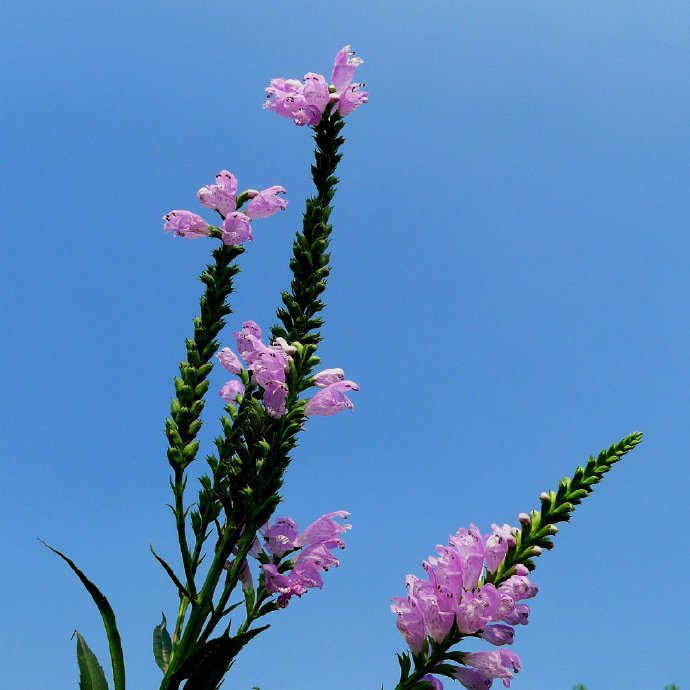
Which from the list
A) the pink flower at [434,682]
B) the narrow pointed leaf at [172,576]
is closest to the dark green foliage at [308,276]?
the narrow pointed leaf at [172,576]

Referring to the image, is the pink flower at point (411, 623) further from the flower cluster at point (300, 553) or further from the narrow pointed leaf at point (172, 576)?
the narrow pointed leaf at point (172, 576)

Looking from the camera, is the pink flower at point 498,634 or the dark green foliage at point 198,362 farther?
the dark green foliage at point 198,362

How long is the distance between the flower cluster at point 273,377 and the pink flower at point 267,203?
94 centimetres

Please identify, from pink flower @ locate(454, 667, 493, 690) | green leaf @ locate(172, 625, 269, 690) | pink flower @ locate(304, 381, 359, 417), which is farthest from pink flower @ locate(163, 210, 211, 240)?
pink flower @ locate(454, 667, 493, 690)

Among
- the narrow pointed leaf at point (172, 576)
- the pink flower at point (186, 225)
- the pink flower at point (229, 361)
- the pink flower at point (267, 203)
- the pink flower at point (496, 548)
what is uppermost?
the pink flower at point (267, 203)

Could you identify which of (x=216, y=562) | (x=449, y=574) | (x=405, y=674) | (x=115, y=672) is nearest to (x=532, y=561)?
(x=449, y=574)

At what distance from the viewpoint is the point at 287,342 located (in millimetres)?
5102

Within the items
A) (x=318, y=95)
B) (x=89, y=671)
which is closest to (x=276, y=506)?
(x=89, y=671)

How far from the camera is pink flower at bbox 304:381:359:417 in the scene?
5023 millimetres

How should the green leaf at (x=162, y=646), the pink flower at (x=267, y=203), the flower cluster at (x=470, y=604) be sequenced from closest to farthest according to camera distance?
1. the flower cluster at (x=470, y=604)
2. the green leaf at (x=162, y=646)
3. the pink flower at (x=267, y=203)

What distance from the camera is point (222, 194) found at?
5.65 metres

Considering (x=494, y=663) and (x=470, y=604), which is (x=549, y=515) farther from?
(x=494, y=663)

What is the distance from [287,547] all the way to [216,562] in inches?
20.2

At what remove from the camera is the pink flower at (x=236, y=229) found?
5.43 metres
